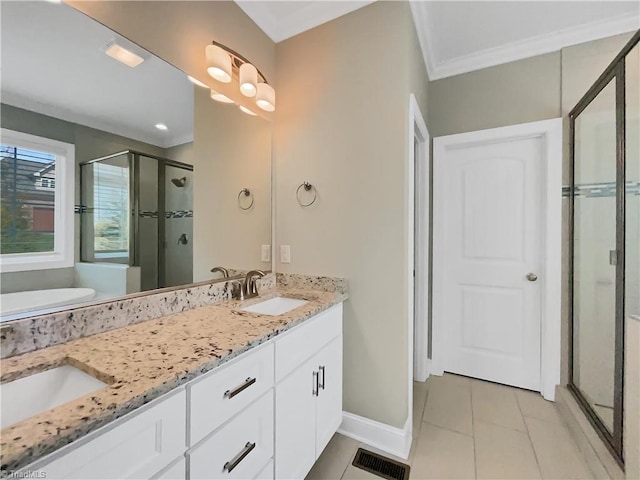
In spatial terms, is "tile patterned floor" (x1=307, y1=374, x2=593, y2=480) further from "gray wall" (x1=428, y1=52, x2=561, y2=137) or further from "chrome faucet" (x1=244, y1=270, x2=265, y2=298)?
"gray wall" (x1=428, y1=52, x2=561, y2=137)

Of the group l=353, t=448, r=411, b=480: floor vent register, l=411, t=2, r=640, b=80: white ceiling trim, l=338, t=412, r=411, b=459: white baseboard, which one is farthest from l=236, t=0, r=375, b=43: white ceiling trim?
l=353, t=448, r=411, b=480: floor vent register

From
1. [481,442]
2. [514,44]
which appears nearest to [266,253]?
[481,442]

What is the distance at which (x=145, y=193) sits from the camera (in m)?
1.27

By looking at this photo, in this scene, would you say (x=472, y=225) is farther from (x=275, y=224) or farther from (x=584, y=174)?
(x=275, y=224)

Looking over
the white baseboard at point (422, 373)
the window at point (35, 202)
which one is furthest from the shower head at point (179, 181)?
the white baseboard at point (422, 373)

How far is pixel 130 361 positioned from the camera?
0.79m

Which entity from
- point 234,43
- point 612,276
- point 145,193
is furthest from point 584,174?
point 145,193

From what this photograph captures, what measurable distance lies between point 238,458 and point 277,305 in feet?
2.81

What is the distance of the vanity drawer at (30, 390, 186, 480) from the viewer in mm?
539

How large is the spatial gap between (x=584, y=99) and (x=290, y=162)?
2.05 metres

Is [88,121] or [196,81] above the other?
[196,81]

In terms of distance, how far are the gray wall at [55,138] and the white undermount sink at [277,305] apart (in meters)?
0.85

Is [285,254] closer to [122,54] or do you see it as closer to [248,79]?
[248,79]

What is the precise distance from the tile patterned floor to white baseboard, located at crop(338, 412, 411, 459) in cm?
5
